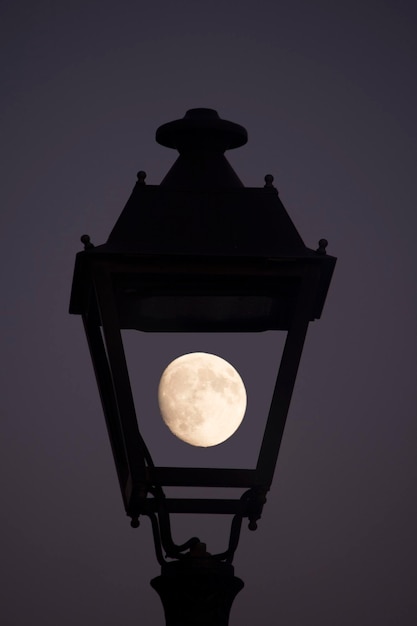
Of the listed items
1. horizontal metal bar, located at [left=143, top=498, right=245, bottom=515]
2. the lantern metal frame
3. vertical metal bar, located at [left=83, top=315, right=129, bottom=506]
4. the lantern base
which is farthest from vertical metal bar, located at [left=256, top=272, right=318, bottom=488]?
vertical metal bar, located at [left=83, top=315, right=129, bottom=506]

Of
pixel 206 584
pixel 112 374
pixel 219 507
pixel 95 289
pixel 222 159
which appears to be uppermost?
pixel 222 159

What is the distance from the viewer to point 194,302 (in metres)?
4.05

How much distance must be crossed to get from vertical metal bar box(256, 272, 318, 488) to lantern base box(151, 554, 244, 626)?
0.35 meters

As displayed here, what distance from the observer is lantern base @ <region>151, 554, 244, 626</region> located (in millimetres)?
3885

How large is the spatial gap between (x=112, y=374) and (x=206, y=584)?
30.5 inches

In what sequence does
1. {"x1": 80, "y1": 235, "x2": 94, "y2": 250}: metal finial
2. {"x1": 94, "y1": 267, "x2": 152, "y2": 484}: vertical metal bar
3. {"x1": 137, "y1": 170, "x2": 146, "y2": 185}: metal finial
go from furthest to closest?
1. {"x1": 137, "y1": 170, "x2": 146, "y2": 185}: metal finial
2. {"x1": 80, "y1": 235, "x2": 94, "y2": 250}: metal finial
3. {"x1": 94, "y1": 267, "x2": 152, "y2": 484}: vertical metal bar

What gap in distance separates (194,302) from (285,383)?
442 millimetres

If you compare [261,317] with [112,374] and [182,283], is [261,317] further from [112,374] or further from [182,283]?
[112,374]

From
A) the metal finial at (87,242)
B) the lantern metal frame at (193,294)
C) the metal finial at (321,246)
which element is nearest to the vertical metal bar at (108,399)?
the lantern metal frame at (193,294)

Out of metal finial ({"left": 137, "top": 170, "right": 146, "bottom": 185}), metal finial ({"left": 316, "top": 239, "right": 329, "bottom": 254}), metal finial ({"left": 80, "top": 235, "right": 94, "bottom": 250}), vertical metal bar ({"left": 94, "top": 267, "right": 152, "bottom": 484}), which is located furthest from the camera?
metal finial ({"left": 137, "top": 170, "right": 146, "bottom": 185})

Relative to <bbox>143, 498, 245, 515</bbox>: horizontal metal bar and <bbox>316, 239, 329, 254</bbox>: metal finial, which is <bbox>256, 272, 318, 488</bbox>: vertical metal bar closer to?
<bbox>316, 239, 329, 254</bbox>: metal finial

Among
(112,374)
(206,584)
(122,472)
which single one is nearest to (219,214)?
(112,374)

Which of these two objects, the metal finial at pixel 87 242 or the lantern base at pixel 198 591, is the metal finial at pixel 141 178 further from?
the lantern base at pixel 198 591

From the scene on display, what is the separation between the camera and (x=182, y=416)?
3.75 m
